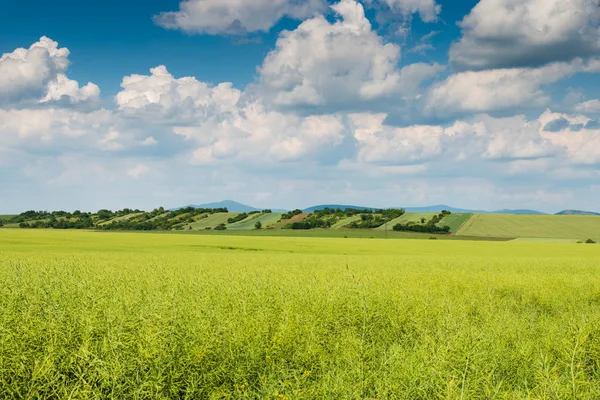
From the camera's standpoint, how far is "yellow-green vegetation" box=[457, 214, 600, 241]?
104 m

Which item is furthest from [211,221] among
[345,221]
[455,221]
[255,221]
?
[455,221]

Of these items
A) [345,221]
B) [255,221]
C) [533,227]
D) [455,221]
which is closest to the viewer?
[533,227]

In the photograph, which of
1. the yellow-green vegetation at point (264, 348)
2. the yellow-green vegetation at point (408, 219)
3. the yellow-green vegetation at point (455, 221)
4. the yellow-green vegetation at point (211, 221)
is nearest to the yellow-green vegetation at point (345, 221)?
the yellow-green vegetation at point (408, 219)

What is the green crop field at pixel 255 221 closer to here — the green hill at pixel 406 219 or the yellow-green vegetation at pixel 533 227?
the green hill at pixel 406 219

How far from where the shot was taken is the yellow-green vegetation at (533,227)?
10388cm

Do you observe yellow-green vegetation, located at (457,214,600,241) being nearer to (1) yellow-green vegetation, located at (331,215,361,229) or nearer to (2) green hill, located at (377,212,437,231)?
(2) green hill, located at (377,212,437,231)

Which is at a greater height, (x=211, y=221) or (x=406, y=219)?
(x=406, y=219)

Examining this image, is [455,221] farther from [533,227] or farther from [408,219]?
[533,227]

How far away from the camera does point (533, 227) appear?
11438 cm

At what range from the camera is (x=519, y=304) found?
18.0 metres

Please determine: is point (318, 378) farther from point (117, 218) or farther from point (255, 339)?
point (117, 218)

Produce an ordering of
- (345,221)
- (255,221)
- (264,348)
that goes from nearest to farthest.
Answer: (264,348) < (345,221) < (255,221)

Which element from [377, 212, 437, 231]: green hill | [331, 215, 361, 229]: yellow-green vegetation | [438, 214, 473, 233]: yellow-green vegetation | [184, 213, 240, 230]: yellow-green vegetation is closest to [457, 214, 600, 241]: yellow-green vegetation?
[438, 214, 473, 233]: yellow-green vegetation

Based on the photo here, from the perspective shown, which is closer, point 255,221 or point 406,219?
point 406,219
